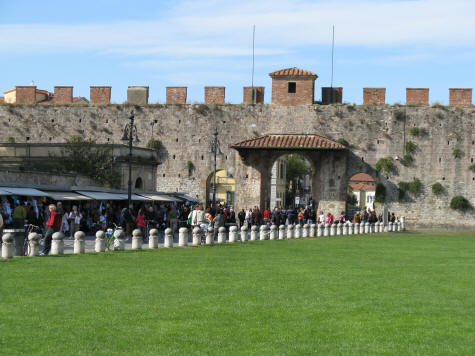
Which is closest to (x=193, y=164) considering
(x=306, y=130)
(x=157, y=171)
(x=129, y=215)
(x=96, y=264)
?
(x=157, y=171)

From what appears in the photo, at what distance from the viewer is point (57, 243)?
1878 centimetres

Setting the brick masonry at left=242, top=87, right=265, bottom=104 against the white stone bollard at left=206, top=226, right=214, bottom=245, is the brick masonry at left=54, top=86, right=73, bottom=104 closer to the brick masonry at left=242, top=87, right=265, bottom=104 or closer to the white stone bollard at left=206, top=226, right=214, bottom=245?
the brick masonry at left=242, top=87, right=265, bottom=104

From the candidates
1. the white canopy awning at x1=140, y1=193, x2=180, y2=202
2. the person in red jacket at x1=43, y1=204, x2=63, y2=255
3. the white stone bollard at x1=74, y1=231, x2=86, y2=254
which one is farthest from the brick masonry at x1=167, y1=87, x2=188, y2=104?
the person in red jacket at x1=43, y1=204, x2=63, y2=255

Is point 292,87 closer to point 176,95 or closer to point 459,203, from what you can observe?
point 176,95

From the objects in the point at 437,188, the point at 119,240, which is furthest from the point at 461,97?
the point at 119,240

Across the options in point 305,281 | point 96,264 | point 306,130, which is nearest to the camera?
point 305,281

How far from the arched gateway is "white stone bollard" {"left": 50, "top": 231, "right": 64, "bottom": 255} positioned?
91.3 feet

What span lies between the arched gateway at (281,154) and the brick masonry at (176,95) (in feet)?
15.3

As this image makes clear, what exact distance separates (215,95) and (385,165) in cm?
1062

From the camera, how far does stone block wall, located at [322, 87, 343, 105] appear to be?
157 feet

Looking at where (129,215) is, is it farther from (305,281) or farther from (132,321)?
(132,321)

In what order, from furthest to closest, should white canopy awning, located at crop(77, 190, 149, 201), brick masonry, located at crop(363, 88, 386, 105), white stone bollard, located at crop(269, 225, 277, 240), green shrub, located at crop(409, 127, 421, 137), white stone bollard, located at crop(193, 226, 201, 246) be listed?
brick masonry, located at crop(363, 88, 386, 105)
green shrub, located at crop(409, 127, 421, 137)
white canopy awning, located at crop(77, 190, 149, 201)
white stone bollard, located at crop(269, 225, 277, 240)
white stone bollard, located at crop(193, 226, 201, 246)

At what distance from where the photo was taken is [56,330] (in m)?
9.28

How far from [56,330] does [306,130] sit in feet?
128
